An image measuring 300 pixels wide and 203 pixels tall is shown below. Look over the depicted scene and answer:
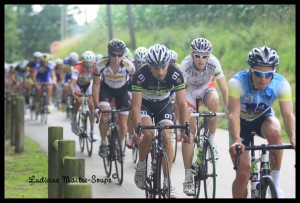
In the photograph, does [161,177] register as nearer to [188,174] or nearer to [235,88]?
[188,174]

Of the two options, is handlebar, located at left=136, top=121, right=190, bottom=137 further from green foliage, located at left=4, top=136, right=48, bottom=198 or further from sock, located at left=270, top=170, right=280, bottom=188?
green foliage, located at left=4, top=136, right=48, bottom=198

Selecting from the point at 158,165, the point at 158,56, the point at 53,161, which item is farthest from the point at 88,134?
the point at 158,56

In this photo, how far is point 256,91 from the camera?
6.57m

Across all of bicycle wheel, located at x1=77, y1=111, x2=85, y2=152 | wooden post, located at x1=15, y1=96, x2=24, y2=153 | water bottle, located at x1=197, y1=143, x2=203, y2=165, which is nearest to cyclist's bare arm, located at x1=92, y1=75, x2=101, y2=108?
water bottle, located at x1=197, y1=143, x2=203, y2=165

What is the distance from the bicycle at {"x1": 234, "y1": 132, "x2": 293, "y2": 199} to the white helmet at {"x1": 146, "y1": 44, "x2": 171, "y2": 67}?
47.7 inches

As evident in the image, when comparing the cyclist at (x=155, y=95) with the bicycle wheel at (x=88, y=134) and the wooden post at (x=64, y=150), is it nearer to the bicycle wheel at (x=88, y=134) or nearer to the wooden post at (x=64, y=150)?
the wooden post at (x=64, y=150)

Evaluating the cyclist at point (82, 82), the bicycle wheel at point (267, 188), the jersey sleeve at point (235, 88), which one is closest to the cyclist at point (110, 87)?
the cyclist at point (82, 82)

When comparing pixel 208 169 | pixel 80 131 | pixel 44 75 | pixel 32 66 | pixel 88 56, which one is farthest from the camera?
pixel 44 75

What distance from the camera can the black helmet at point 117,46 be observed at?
28.4ft

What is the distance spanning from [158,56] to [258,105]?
1.26 m

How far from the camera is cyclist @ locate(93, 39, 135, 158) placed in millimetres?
10406

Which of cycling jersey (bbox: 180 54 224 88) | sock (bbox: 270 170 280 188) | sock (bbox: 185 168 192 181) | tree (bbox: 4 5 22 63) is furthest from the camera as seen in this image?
tree (bbox: 4 5 22 63)

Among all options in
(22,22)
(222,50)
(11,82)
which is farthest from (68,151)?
(22,22)
